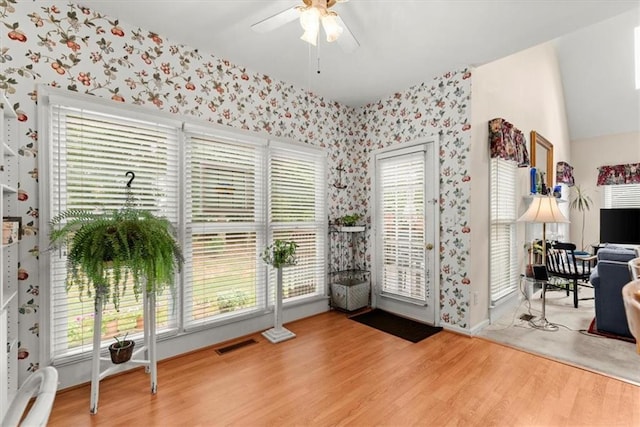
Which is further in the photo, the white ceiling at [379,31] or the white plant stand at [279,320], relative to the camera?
the white plant stand at [279,320]

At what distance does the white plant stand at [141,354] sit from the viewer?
1918 millimetres

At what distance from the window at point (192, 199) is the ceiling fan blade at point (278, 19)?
1.13 m

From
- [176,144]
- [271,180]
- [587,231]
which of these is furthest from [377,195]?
[587,231]

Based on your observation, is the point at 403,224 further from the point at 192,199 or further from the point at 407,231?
the point at 192,199

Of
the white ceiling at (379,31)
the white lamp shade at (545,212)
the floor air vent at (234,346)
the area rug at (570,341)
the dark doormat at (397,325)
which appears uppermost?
the white ceiling at (379,31)

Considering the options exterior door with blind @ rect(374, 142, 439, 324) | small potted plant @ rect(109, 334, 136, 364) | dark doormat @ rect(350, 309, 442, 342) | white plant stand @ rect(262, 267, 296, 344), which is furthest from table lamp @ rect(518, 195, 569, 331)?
small potted plant @ rect(109, 334, 136, 364)

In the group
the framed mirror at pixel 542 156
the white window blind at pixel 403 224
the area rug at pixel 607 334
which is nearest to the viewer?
the area rug at pixel 607 334

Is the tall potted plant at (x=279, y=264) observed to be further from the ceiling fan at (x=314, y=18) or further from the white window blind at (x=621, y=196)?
the white window blind at (x=621, y=196)

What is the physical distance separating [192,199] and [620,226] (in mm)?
7119

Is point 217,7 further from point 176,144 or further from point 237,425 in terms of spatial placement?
point 237,425

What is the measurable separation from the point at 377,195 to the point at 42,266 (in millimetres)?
3336

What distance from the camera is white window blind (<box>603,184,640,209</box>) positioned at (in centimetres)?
583

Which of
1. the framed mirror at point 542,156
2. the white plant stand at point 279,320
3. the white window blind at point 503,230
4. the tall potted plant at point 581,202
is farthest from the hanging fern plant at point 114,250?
the tall potted plant at point 581,202

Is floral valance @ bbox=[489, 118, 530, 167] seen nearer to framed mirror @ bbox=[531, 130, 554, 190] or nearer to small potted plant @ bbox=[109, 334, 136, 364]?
framed mirror @ bbox=[531, 130, 554, 190]
